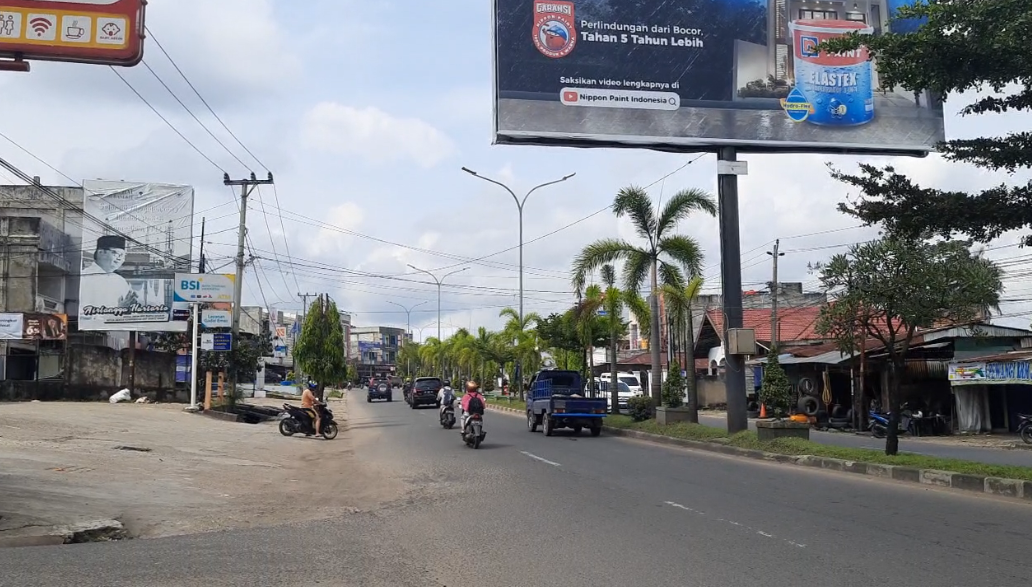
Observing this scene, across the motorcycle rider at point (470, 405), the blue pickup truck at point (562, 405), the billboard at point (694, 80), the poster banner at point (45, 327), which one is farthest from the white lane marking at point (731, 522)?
the poster banner at point (45, 327)

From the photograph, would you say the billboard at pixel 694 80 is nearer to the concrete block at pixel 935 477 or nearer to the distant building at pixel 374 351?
the concrete block at pixel 935 477

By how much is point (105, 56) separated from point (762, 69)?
1652cm

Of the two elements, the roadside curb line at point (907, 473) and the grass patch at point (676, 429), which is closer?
the roadside curb line at point (907, 473)

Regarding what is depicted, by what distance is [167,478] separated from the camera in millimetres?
13617

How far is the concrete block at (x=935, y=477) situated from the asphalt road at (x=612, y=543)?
0.64 meters

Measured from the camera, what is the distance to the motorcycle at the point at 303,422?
25250 mm

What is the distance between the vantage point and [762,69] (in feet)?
72.6

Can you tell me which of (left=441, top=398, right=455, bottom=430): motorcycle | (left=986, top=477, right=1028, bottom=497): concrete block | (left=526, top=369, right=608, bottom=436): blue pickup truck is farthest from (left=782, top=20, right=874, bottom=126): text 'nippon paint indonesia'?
(left=441, top=398, right=455, bottom=430): motorcycle

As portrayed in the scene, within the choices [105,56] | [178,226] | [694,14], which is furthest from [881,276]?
[178,226]

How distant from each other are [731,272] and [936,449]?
21.8 ft

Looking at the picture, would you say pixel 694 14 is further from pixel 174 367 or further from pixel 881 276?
pixel 174 367

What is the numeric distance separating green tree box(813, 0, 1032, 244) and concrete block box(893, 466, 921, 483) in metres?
3.78

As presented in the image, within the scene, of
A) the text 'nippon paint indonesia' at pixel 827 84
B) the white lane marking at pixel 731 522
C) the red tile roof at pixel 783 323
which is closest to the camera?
the white lane marking at pixel 731 522

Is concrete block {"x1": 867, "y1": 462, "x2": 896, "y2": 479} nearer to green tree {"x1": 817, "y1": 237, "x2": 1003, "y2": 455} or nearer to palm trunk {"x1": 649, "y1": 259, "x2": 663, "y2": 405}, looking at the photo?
green tree {"x1": 817, "y1": 237, "x2": 1003, "y2": 455}
